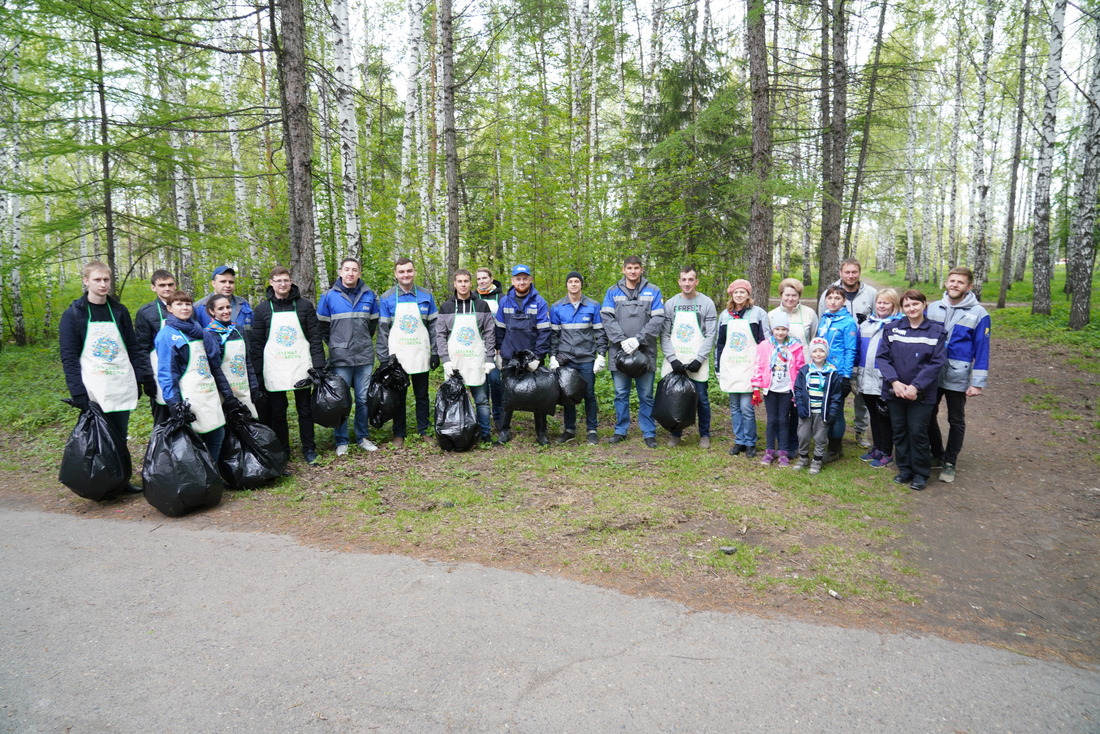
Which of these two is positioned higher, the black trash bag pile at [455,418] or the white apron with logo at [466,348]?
the white apron with logo at [466,348]

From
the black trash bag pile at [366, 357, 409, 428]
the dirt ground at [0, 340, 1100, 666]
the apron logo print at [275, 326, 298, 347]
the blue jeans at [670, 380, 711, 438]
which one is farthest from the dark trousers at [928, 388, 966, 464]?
the apron logo print at [275, 326, 298, 347]

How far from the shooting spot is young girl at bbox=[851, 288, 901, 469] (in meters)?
6.01

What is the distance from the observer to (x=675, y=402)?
21.7 feet

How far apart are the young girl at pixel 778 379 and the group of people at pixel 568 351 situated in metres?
0.02

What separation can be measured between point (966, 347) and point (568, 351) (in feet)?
13.6

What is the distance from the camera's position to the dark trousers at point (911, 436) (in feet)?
17.8

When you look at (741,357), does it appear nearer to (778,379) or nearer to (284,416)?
(778,379)

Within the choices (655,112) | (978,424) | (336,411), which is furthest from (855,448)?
(655,112)

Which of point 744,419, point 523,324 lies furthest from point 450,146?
point 744,419

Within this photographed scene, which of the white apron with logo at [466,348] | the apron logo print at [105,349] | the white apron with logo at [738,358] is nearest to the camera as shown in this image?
the apron logo print at [105,349]

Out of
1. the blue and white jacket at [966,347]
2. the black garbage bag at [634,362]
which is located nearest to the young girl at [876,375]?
the blue and white jacket at [966,347]

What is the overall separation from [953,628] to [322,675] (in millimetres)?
3546

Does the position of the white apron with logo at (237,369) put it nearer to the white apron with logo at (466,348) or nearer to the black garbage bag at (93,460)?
the black garbage bag at (93,460)

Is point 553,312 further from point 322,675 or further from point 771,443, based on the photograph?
point 322,675
